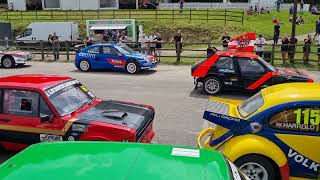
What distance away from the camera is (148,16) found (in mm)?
44344

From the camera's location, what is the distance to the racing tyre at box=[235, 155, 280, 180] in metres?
6.00

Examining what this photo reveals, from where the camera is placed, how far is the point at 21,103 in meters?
7.71

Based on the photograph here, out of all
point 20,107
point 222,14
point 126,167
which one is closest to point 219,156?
point 126,167

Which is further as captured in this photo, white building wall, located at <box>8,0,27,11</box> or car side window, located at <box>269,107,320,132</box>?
white building wall, located at <box>8,0,27,11</box>

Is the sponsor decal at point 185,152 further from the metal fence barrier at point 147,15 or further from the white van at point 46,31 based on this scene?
the metal fence barrier at point 147,15

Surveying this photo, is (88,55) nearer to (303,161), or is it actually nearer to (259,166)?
(259,166)

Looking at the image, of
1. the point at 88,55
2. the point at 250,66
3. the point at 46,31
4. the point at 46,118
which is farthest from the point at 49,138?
the point at 46,31

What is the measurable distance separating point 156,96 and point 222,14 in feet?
97.0

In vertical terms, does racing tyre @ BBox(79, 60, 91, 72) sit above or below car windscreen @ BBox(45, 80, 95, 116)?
below

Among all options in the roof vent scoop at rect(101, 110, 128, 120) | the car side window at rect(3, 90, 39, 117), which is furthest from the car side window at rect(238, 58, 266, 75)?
the car side window at rect(3, 90, 39, 117)

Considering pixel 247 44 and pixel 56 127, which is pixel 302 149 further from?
pixel 247 44

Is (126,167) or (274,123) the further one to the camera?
(274,123)

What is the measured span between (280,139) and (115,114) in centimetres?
278

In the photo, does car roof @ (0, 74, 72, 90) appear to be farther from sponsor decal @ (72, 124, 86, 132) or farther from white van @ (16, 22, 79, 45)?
white van @ (16, 22, 79, 45)
